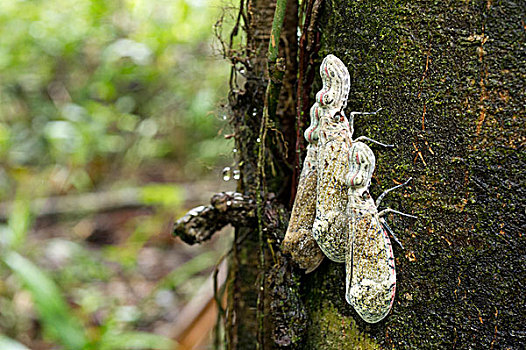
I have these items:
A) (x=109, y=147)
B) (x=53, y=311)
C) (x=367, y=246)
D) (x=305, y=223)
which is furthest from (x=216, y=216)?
(x=109, y=147)

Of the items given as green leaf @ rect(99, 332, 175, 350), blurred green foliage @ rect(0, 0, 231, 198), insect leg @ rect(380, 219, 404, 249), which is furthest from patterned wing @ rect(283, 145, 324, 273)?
blurred green foliage @ rect(0, 0, 231, 198)

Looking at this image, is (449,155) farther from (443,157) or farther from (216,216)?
(216,216)

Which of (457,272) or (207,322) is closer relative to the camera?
(457,272)

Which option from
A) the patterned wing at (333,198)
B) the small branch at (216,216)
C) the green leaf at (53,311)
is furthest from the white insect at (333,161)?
the green leaf at (53,311)

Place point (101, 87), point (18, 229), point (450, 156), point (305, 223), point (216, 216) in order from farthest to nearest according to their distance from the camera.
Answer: point (101, 87) < point (18, 229) < point (216, 216) < point (305, 223) < point (450, 156)

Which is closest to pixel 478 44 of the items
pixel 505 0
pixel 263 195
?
pixel 505 0

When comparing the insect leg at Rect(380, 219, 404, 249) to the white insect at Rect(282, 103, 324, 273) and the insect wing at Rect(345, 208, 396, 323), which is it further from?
the white insect at Rect(282, 103, 324, 273)

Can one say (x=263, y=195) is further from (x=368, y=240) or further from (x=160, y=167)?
(x=160, y=167)
